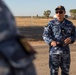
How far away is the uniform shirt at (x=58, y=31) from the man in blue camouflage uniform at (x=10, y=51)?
16.7 feet

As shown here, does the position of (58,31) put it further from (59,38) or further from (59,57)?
(59,57)

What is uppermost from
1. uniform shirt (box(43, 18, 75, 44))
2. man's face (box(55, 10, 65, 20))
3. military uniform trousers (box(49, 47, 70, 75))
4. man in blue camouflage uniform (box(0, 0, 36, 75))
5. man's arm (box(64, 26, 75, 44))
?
man in blue camouflage uniform (box(0, 0, 36, 75))

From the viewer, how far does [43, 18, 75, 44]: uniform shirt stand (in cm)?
702

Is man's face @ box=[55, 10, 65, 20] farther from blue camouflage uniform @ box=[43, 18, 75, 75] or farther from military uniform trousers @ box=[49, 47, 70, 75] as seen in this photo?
military uniform trousers @ box=[49, 47, 70, 75]

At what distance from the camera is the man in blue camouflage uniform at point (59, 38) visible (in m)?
7.03

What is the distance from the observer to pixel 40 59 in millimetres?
14203

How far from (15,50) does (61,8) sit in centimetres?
527

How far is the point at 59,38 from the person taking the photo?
706cm

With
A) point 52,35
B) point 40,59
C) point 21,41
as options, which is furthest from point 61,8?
point 40,59

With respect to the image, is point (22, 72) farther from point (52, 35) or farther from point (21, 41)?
point (52, 35)

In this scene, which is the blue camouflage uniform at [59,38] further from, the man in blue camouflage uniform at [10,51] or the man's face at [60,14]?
the man in blue camouflage uniform at [10,51]

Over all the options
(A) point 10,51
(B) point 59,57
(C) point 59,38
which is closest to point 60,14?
(C) point 59,38

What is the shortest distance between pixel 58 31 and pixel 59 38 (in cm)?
15

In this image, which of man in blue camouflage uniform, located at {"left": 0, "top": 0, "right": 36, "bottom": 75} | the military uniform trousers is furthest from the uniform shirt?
man in blue camouflage uniform, located at {"left": 0, "top": 0, "right": 36, "bottom": 75}
